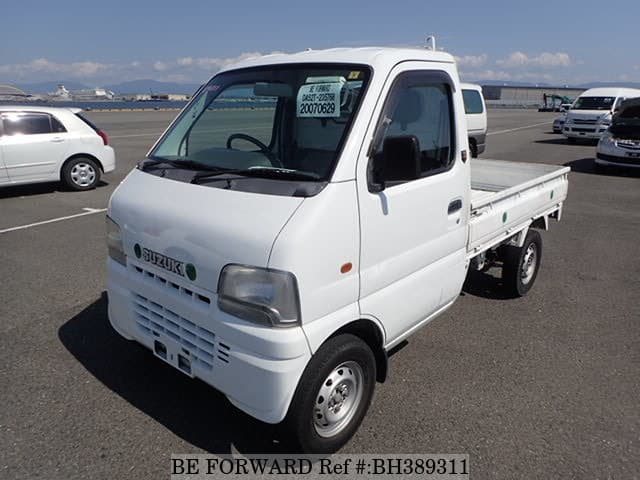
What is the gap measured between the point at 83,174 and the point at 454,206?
9.03 meters

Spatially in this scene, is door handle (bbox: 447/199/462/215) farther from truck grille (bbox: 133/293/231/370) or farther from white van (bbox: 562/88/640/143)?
white van (bbox: 562/88/640/143)

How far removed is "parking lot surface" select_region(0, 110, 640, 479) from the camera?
2.79 meters

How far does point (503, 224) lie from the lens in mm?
4219

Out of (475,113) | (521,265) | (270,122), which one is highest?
(475,113)

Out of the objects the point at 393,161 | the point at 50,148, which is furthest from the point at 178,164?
the point at 50,148

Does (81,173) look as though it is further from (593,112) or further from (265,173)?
(593,112)

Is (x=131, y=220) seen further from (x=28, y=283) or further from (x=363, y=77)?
(x=28, y=283)

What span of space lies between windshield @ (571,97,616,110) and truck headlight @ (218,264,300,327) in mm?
21337

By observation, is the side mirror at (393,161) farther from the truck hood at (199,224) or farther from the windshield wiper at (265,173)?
the truck hood at (199,224)

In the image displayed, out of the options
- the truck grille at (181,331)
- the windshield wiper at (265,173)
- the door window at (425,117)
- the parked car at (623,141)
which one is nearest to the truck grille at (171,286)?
the truck grille at (181,331)

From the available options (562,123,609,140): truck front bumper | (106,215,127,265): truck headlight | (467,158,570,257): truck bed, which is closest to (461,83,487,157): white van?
(562,123,609,140): truck front bumper

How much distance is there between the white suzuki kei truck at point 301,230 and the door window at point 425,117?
0.01 meters

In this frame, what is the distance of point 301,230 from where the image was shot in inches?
88.4

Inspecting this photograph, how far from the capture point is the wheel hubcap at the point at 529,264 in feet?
16.3
